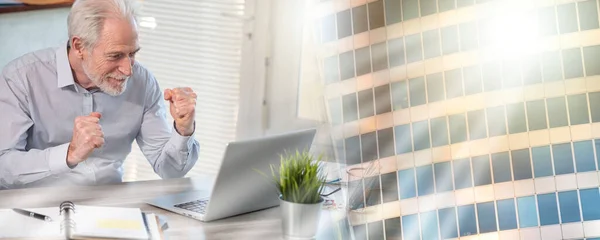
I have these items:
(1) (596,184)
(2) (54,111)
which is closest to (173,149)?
(2) (54,111)

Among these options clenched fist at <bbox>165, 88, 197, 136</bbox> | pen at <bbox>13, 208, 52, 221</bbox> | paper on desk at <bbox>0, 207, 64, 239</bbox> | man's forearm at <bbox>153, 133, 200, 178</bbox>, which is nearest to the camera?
paper on desk at <bbox>0, 207, 64, 239</bbox>

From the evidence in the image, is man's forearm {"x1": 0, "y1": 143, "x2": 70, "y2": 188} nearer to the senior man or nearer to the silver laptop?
the senior man

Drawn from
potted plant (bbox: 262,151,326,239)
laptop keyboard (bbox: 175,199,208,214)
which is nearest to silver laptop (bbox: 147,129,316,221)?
laptop keyboard (bbox: 175,199,208,214)

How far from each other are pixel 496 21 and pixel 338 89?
488 millimetres

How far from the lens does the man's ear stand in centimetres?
212

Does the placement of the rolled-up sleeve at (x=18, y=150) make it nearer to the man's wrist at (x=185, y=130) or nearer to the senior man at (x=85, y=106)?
the senior man at (x=85, y=106)

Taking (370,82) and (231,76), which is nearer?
(370,82)

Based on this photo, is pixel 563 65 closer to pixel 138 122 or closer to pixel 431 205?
pixel 431 205

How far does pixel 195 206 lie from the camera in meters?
1.66

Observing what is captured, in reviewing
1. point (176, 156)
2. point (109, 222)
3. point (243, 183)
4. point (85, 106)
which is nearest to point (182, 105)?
point (176, 156)

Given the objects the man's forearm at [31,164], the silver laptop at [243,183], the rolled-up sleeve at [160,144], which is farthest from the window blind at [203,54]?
the silver laptop at [243,183]

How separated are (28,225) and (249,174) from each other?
0.49 m

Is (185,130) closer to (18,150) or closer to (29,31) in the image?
(18,150)

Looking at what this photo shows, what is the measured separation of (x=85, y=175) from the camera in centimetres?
221
